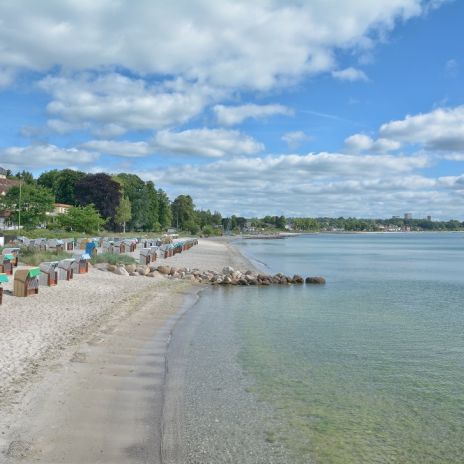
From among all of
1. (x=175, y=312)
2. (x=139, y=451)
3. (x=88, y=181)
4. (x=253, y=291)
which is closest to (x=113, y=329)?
(x=175, y=312)

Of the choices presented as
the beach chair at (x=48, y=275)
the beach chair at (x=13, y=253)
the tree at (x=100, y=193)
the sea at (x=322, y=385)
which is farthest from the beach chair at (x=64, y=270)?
the tree at (x=100, y=193)

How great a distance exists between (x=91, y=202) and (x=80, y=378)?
77257 millimetres

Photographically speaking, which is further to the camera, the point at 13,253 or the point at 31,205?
the point at 31,205

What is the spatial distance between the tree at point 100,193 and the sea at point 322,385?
6586 cm

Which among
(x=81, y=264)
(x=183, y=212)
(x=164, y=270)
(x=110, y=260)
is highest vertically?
(x=183, y=212)

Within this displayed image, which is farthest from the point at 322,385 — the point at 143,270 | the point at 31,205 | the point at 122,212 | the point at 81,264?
the point at 122,212

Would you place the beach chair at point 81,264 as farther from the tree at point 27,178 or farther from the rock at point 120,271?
the tree at point 27,178

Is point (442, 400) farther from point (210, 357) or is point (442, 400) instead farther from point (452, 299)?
point (452, 299)

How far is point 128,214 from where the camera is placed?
86062mm

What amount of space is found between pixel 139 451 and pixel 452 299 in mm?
21571

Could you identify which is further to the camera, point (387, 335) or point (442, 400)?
point (387, 335)

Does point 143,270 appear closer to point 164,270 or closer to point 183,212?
point 164,270

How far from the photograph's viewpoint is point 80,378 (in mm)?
9203

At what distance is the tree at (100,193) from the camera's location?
8306 centimetres
